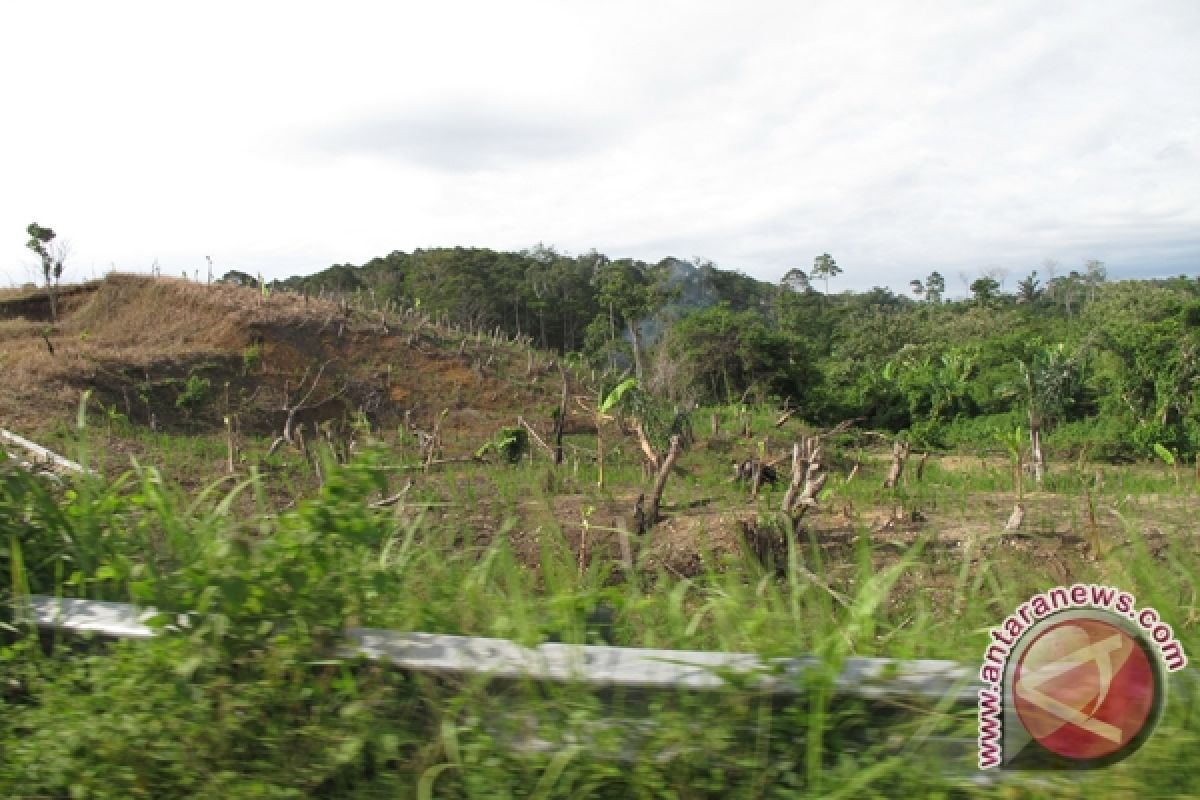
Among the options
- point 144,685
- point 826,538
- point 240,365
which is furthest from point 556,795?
point 240,365

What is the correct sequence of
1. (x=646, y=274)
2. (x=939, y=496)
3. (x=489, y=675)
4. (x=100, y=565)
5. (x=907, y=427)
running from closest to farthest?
1. (x=489, y=675)
2. (x=100, y=565)
3. (x=939, y=496)
4. (x=907, y=427)
5. (x=646, y=274)

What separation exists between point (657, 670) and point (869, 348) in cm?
4237

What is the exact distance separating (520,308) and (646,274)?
6516 millimetres

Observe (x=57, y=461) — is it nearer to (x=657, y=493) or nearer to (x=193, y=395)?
(x=657, y=493)

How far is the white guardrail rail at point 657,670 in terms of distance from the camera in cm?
199

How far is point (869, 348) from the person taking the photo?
139 feet

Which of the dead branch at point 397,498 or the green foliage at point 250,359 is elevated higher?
the green foliage at point 250,359

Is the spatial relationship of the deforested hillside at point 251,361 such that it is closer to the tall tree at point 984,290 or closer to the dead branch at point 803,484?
the dead branch at point 803,484

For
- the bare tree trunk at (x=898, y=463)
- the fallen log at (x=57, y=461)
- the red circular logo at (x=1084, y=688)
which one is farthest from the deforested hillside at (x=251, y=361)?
the red circular logo at (x=1084, y=688)

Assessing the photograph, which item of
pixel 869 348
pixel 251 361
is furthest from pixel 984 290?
pixel 251 361

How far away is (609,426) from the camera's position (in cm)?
2353

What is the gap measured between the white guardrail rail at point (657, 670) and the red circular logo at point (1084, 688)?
5.9 inches

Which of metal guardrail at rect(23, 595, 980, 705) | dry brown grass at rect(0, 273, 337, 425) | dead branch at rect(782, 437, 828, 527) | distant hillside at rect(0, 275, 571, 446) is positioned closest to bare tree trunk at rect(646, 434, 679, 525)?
dead branch at rect(782, 437, 828, 527)

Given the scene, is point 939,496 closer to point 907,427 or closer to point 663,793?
point 663,793
